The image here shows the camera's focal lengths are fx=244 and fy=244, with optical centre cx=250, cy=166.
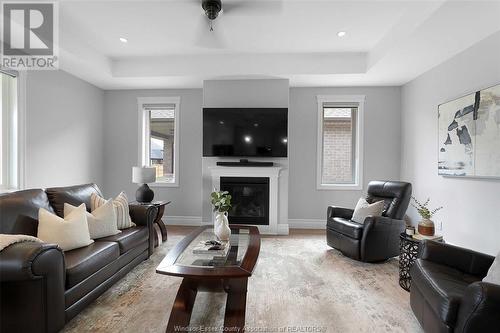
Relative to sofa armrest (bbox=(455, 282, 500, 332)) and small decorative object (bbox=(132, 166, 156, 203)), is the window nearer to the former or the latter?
small decorative object (bbox=(132, 166, 156, 203))

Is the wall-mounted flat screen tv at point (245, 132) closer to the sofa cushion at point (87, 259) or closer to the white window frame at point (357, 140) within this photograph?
the white window frame at point (357, 140)

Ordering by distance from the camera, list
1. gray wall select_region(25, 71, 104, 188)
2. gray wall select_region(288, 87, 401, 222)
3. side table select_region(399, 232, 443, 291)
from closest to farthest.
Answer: side table select_region(399, 232, 443, 291), gray wall select_region(25, 71, 104, 188), gray wall select_region(288, 87, 401, 222)

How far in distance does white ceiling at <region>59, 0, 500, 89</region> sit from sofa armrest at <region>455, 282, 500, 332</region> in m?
2.35

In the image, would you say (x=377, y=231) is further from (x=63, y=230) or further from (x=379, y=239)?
(x=63, y=230)

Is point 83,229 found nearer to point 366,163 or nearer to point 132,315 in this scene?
point 132,315

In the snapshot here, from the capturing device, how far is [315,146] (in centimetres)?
461

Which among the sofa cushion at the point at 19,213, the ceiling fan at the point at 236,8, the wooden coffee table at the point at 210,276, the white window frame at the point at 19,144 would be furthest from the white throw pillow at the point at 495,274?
the white window frame at the point at 19,144

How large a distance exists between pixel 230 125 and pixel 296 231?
7.26ft

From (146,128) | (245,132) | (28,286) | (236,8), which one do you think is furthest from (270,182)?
(28,286)

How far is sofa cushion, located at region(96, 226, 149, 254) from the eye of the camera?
7.88 ft

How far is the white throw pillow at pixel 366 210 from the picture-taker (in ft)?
10.3

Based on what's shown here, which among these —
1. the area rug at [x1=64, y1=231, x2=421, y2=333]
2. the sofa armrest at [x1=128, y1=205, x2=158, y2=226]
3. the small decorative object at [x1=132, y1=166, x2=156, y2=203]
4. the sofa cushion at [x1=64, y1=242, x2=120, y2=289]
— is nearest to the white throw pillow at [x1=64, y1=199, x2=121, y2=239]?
the sofa cushion at [x1=64, y1=242, x2=120, y2=289]

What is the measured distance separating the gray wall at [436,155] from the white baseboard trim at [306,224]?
1.50m

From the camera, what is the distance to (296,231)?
4367 millimetres
